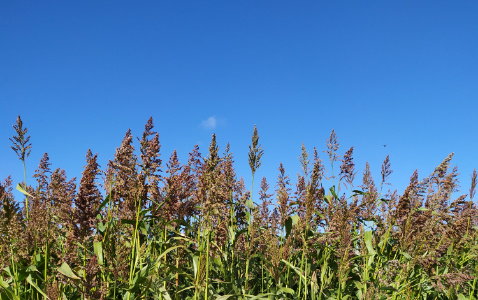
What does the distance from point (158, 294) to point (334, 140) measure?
2794 mm

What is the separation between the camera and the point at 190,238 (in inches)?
160

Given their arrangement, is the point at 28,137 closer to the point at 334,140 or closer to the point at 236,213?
the point at 236,213

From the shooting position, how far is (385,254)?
461cm

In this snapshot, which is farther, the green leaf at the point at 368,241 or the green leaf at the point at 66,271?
the green leaf at the point at 368,241

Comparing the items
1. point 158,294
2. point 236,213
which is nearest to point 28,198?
point 158,294

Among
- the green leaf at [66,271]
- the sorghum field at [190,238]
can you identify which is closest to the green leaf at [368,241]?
the sorghum field at [190,238]

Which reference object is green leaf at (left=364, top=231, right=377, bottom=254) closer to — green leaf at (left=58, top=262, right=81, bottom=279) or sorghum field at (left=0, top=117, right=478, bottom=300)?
sorghum field at (left=0, top=117, right=478, bottom=300)

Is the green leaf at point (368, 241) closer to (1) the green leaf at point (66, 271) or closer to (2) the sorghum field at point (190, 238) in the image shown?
(2) the sorghum field at point (190, 238)

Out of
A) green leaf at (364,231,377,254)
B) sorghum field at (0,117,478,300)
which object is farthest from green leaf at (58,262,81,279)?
green leaf at (364,231,377,254)

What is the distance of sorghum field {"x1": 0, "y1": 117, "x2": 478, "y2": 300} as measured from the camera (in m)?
3.03

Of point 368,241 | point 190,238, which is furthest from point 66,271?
point 368,241

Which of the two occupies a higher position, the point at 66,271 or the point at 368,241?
the point at 368,241

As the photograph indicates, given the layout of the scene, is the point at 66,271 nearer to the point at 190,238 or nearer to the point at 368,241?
the point at 190,238

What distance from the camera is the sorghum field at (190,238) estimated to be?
9.95ft
